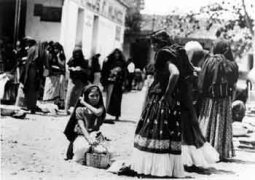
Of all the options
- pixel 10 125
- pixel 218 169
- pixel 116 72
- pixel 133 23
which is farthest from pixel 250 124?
pixel 133 23

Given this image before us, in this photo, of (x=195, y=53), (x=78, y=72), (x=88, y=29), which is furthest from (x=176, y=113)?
(x=88, y=29)

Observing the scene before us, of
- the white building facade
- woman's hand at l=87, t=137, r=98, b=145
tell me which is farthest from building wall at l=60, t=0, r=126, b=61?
woman's hand at l=87, t=137, r=98, b=145

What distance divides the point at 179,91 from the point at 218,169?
1091 millimetres

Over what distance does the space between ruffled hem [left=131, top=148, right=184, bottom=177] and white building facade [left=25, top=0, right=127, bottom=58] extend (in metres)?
10.4

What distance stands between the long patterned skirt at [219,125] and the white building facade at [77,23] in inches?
365

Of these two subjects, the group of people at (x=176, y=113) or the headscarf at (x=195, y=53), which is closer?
the group of people at (x=176, y=113)

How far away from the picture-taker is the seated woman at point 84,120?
18.4 feet

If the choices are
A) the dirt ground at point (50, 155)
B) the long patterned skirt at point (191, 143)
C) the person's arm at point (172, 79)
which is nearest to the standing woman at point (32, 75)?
the dirt ground at point (50, 155)

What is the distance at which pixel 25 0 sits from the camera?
14945 millimetres

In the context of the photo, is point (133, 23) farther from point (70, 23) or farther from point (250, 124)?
point (250, 124)

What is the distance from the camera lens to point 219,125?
625 cm

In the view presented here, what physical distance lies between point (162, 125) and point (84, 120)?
109 centimetres

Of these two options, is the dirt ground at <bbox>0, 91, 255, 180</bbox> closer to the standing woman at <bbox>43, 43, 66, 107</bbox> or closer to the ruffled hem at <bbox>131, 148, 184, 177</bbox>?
the ruffled hem at <bbox>131, 148, 184, 177</bbox>

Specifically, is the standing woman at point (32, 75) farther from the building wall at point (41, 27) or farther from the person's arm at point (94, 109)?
the building wall at point (41, 27)
